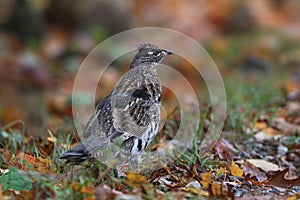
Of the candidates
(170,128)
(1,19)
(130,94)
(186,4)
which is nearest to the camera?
(130,94)

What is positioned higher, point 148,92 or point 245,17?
point 245,17

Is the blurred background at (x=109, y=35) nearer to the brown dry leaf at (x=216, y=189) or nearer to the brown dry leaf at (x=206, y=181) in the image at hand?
the brown dry leaf at (x=206, y=181)

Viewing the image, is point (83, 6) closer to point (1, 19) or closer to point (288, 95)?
point (1, 19)

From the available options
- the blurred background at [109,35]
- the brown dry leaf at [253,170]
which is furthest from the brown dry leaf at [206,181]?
the blurred background at [109,35]

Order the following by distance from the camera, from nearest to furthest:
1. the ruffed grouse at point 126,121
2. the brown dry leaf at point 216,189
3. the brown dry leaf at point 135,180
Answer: the brown dry leaf at point 135,180, the brown dry leaf at point 216,189, the ruffed grouse at point 126,121

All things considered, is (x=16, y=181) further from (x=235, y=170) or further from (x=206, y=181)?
(x=235, y=170)

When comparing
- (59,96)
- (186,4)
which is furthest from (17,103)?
(186,4)
